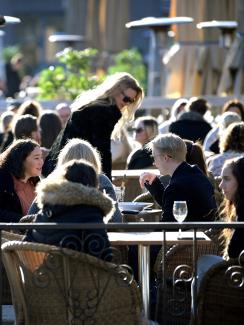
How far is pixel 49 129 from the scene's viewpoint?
12750 millimetres

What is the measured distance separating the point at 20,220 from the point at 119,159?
5.44 m

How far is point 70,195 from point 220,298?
3.21ft

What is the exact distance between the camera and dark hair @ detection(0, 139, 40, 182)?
877 cm

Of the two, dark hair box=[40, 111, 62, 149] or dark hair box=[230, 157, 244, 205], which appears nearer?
dark hair box=[230, 157, 244, 205]

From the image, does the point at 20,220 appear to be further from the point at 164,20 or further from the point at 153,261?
the point at 164,20

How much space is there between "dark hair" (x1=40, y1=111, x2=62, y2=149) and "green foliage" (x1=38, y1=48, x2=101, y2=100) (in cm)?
A: 530

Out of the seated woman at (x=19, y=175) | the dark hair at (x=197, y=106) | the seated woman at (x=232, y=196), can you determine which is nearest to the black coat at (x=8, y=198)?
the seated woman at (x=19, y=175)

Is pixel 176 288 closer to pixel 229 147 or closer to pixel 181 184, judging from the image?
pixel 181 184

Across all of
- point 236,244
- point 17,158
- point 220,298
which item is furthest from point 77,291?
point 17,158

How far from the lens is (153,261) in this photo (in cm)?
858

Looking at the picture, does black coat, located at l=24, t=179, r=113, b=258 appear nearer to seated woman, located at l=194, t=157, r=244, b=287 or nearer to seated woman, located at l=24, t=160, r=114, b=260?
seated woman, located at l=24, t=160, r=114, b=260

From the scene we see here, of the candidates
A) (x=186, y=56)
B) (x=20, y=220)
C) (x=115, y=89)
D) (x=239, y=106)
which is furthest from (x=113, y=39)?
(x=20, y=220)

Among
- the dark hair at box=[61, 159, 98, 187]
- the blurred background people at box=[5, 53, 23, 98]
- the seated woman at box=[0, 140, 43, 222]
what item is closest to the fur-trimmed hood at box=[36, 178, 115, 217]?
the dark hair at box=[61, 159, 98, 187]

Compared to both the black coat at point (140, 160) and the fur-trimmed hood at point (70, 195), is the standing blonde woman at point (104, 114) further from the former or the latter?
the fur-trimmed hood at point (70, 195)
